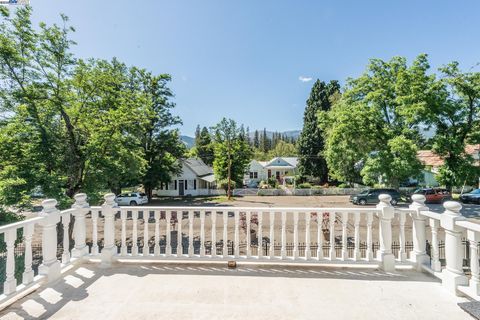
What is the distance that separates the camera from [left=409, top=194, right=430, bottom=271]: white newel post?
118 inches

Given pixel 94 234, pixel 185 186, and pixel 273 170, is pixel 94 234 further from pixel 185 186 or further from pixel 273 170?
pixel 273 170

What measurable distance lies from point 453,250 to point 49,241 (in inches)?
179

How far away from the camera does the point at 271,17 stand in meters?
7.37

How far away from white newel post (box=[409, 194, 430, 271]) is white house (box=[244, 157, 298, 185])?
1337 inches

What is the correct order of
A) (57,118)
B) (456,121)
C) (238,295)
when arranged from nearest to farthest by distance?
(238,295) < (57,118) < (456,121)

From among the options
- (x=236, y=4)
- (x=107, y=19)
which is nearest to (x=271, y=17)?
(x=236, y=4)

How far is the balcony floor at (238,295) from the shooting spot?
2123mm

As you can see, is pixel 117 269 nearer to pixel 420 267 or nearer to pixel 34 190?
pixel 420 267

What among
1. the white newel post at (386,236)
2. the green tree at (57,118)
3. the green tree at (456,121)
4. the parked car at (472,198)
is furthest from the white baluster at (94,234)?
the parked car at (472,198)

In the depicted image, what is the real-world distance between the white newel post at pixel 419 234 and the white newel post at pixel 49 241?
176 inches

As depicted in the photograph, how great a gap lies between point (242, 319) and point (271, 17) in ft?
26.2

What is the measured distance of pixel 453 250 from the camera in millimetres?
2477

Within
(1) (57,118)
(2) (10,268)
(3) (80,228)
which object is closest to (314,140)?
(1) (57,118)

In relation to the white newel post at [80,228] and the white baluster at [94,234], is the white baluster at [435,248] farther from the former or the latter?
the white newel post at [80,228]
